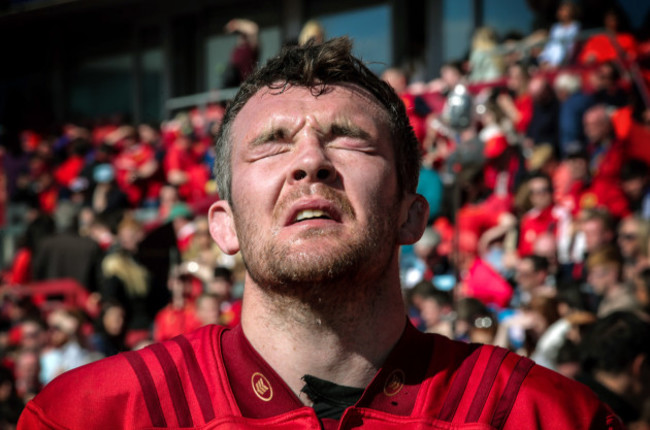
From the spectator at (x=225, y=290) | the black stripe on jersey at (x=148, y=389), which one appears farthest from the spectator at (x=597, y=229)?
the black stripe on jersey at (x=148, y=389)

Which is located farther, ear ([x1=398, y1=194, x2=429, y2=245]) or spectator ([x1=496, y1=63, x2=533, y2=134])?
spectator ([x1=496, y1=63, x2=533, y2=134])

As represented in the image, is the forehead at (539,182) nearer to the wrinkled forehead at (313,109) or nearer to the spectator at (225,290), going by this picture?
the spectator at (225,290)

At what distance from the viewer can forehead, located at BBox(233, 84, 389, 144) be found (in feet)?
7.48

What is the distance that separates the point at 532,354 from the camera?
5.02 metres

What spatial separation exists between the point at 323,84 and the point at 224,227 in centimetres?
43

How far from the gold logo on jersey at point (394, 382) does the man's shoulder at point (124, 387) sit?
15.2 inches

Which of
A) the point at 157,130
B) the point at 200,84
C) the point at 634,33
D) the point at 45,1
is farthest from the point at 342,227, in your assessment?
the point at 45,1

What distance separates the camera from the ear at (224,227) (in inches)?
93.4

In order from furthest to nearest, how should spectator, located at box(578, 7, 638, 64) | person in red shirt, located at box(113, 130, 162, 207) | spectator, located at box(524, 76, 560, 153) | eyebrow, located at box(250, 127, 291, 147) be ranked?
1. person in red shirt, located at box(113, 130, 162, 207)
2. spectator, located at box(578, 7, 638, 64)
3. spectator, located at box(524, 76, 560, 153)
4. eyebrow, located at box(250, 127, 291, 147)

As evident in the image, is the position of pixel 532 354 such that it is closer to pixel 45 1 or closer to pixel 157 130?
pixel 157 130

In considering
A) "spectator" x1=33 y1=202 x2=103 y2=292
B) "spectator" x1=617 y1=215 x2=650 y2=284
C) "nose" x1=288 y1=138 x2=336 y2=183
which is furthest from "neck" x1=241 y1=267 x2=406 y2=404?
"spectator" x1=33 y1=202 x2=103 y2=292

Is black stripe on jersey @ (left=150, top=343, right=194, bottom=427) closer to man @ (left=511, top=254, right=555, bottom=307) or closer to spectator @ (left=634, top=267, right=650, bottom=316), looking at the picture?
spectator @ (left=634, top=267, right=650, bottom=316)

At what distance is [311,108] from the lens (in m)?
2.29

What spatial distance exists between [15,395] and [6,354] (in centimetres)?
217
